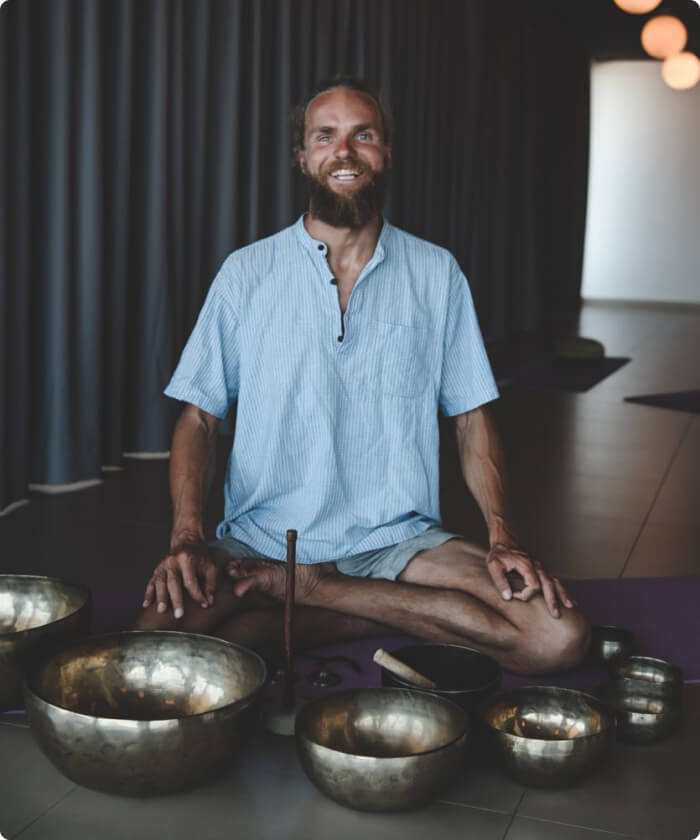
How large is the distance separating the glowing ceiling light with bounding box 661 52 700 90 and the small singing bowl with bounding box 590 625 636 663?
8650mm

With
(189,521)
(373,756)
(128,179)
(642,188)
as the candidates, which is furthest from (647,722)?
(642,188)

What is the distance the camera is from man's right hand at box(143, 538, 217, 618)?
1900 millimetres

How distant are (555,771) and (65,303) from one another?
232 centimetres

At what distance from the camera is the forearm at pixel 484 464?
86.0 inches

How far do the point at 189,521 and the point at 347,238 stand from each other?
2.09 feet

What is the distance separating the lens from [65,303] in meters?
3.47

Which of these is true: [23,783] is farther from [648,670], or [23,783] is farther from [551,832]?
[648,670]

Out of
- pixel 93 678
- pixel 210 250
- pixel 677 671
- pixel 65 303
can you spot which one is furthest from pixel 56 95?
pixel 677 671

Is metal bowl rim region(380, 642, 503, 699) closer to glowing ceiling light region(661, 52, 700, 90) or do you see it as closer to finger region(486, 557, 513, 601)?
finger region(486, 557, 513, 601)

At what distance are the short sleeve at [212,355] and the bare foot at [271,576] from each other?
12.0 inches

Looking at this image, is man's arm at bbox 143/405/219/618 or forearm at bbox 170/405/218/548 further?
forearm at bbox 170/405/218/548

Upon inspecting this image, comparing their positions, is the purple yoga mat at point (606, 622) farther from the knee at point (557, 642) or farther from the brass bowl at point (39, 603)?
the brass bowl at point (39, 603)

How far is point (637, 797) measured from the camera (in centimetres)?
166

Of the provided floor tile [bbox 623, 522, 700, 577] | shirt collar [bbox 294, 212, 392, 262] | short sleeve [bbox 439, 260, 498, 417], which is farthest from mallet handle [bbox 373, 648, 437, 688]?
floor tile [bbox 623, 522, 700, 577]
